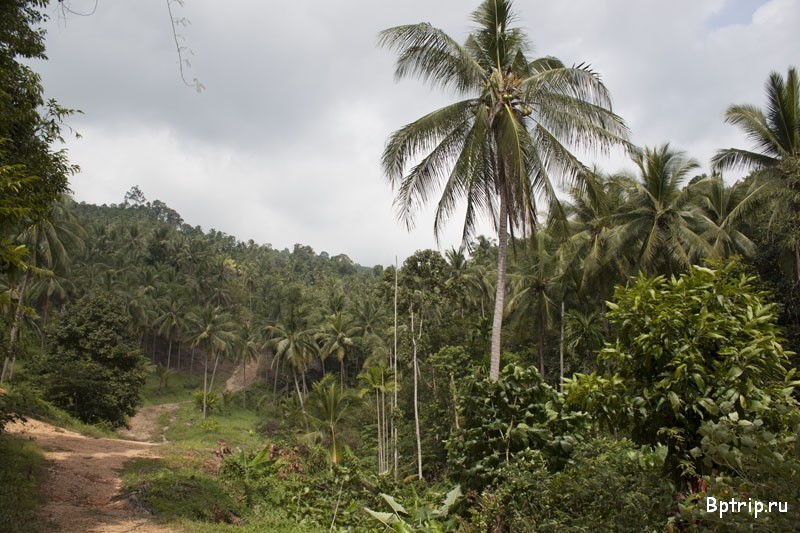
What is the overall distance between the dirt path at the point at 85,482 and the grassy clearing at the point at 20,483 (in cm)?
20

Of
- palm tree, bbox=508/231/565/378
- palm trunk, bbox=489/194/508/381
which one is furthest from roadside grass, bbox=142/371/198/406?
palm trunk, bbox=489/194/508/381

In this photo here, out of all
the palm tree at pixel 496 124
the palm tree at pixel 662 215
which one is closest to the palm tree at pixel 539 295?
the palm tree at pixel 662 215

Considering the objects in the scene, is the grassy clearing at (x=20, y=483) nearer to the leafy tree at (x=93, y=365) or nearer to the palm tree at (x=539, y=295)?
the leafy tree at (x=93, y=365)

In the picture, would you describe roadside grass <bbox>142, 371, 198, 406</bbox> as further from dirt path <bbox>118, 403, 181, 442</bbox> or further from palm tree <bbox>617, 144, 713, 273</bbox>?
palm tree <bbox>617, 144, 713, 273</bbox>

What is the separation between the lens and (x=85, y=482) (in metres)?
9.15

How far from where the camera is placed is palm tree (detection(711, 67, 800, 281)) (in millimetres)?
12172

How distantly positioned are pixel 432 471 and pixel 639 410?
19.4 meters

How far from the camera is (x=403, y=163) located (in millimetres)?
10195

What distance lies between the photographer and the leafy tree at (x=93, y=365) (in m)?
19.5

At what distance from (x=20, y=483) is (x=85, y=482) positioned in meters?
1.45

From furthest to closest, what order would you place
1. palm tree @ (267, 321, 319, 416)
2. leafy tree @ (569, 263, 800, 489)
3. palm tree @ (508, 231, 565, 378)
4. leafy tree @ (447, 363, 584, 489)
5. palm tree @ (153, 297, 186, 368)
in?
palm tree @ (153, 297, 186, 368) < palm tree @ (267, 321, 319, 416) < palm tree @ (508, 231, 565, 378) < leafy tree @ (447, 363, 584, 489) < leafy tree @ (569, 263, 800, 489)

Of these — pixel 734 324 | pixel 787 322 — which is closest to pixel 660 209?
pixel 787 322

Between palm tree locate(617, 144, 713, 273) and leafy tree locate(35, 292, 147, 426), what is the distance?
22554 millimetres

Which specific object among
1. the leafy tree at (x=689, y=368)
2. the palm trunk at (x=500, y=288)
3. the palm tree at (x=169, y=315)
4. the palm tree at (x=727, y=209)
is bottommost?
the leafy tree at (x=689, y=368)
